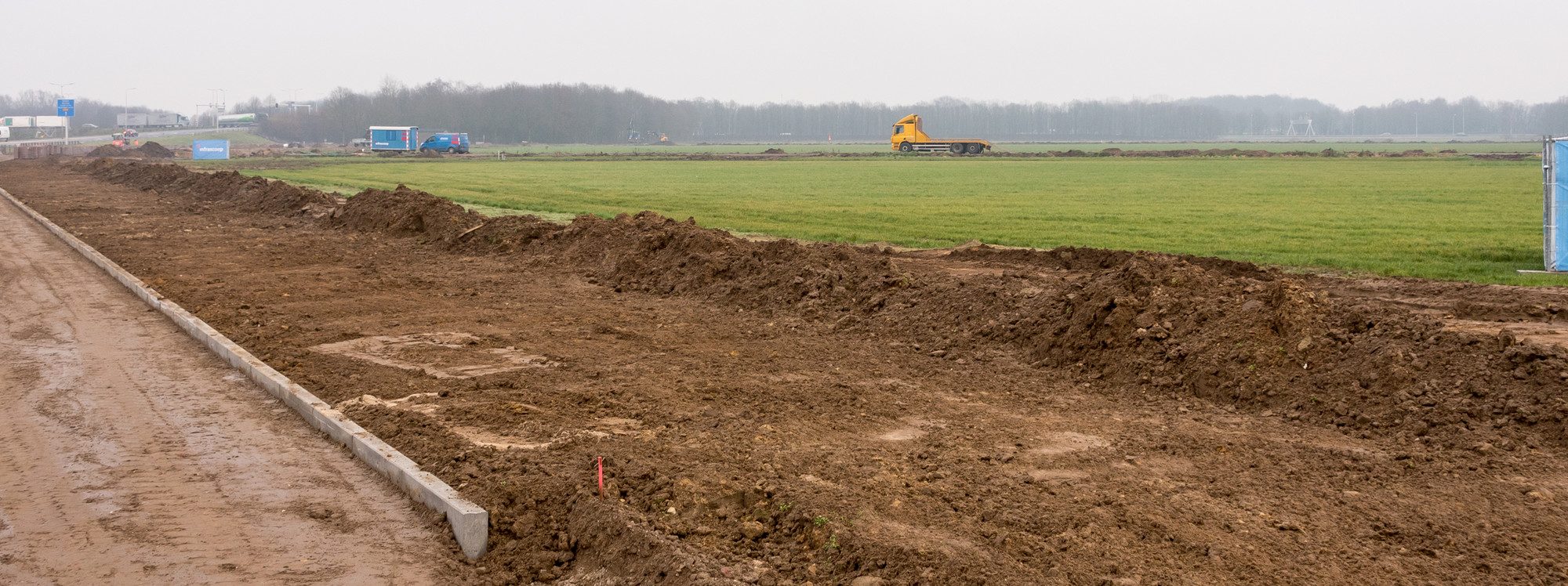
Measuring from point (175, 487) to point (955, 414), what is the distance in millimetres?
5004

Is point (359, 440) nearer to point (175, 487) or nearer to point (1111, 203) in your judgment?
point (175, 487)

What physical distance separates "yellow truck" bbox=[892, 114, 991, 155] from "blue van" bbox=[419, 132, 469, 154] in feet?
126

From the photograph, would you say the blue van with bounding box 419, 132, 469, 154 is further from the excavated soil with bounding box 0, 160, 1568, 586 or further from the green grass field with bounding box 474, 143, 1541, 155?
the excavated soil with bounding box 0, 160, 1568, 586

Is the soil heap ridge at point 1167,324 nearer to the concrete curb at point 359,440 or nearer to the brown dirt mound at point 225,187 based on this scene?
the concrete curb at point 359,440

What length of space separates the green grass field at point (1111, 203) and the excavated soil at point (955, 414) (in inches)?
190

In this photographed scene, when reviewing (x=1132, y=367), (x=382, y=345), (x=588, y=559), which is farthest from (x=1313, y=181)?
(x=588, y=559)

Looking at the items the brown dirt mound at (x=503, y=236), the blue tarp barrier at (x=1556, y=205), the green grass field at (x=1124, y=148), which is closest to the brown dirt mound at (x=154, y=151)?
the green grass field at (x=1124, y=148)

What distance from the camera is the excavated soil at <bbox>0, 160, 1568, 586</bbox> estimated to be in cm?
511

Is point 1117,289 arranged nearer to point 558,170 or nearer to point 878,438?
point 878,438

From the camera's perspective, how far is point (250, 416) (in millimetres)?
7746

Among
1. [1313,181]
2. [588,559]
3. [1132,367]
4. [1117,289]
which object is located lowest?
[588,559]

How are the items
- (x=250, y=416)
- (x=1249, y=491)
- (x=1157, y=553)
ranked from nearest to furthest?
(x=1157, y=553)
(x=1249, y=491)
(x=250, y=416)

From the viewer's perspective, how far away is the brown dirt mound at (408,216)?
1928cm

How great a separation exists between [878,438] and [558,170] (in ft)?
163
